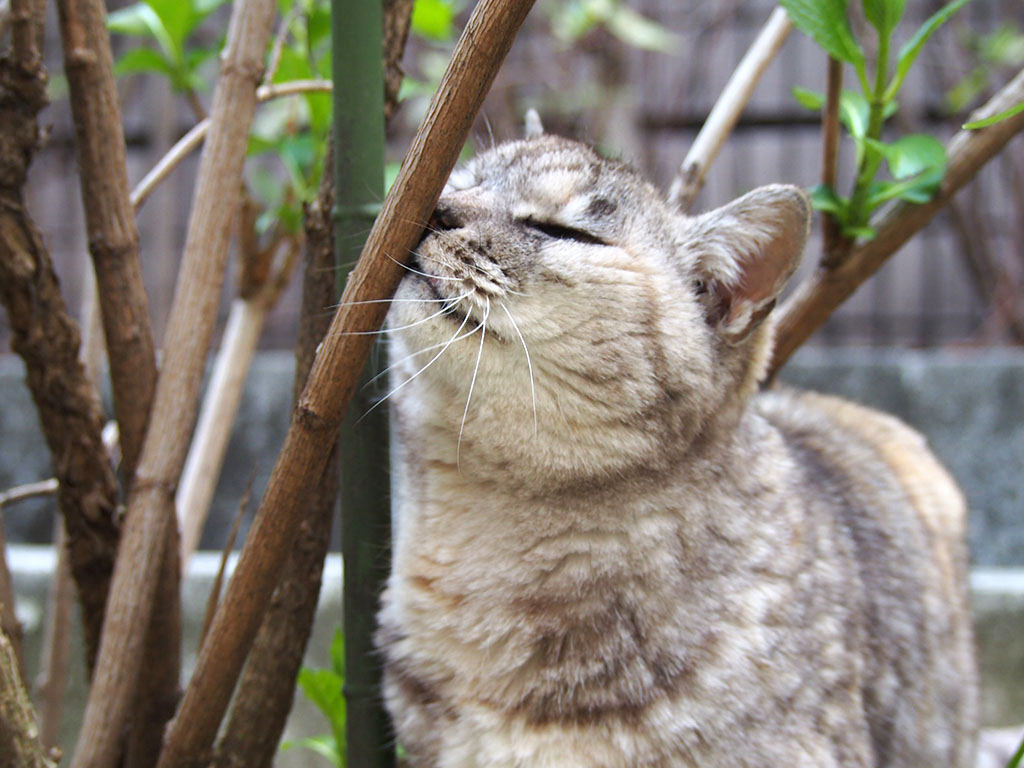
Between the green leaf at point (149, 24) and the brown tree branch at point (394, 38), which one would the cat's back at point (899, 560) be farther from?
the green leaf at point (149, 24)

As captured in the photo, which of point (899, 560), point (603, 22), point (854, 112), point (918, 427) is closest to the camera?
point (854, 112)

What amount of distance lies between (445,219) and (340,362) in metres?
0.29

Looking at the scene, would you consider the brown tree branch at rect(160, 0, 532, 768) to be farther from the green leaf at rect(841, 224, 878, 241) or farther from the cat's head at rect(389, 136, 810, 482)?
the green leaf at rect(841, 224, 878, 241)

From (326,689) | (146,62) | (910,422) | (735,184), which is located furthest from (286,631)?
(735,184)

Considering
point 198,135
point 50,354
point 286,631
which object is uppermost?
point 198,135

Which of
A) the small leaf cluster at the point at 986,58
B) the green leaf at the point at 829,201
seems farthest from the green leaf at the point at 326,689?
the small leaf cluster at the point at 986,58

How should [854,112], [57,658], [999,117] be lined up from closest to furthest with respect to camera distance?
[999,117], [854,112], [57,658]

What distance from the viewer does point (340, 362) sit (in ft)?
3.09

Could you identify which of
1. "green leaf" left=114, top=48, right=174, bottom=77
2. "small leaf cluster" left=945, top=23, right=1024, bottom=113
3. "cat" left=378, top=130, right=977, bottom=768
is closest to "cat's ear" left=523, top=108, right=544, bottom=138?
"cat" left=378, top=130, right=977, bottom=768

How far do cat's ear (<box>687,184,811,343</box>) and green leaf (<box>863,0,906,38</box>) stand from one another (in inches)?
9.8

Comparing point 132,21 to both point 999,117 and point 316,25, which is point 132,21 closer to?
point 316,25

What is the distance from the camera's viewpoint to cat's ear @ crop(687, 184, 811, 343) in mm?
1200

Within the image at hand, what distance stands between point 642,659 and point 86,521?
0.76 m

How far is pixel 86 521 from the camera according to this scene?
4.19 feet
